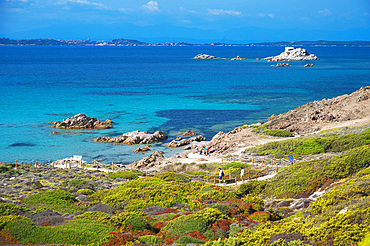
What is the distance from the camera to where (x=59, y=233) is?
1138 cm

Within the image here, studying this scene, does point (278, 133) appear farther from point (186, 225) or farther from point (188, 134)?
point (186, 225)

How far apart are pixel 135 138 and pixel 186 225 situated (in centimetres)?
3089

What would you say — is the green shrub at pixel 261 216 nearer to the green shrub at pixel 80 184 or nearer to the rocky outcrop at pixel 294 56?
the green shrub at pixel 80 184

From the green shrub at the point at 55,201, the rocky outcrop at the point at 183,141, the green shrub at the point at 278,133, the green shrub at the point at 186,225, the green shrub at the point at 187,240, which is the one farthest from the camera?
A: the rocky outcrop at the point at 183,141

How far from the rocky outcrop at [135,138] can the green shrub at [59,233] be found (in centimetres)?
3009

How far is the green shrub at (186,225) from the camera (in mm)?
11742

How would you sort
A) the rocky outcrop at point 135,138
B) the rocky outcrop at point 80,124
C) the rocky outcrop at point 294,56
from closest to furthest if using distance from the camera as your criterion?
1. the rocky outcrop at point 135,138
2. the rocky outcrop at point 80,124
3. the rocky outcrop at point 294,56

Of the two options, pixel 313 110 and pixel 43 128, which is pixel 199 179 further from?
pixel 43 128

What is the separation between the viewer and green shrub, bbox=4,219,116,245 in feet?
36.4

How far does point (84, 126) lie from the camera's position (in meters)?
49.2

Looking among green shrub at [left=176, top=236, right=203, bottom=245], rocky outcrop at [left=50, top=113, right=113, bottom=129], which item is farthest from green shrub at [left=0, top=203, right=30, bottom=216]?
rocky outcrop at [left=50, top=113, right=113, bottom=129]

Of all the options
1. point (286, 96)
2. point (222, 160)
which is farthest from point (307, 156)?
point (286, 96)

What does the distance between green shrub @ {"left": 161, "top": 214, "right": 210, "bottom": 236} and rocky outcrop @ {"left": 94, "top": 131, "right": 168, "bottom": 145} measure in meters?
30.0

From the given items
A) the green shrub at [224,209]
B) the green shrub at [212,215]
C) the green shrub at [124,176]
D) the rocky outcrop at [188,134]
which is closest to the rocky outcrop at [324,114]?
the rocky outcrop at [188,134]
